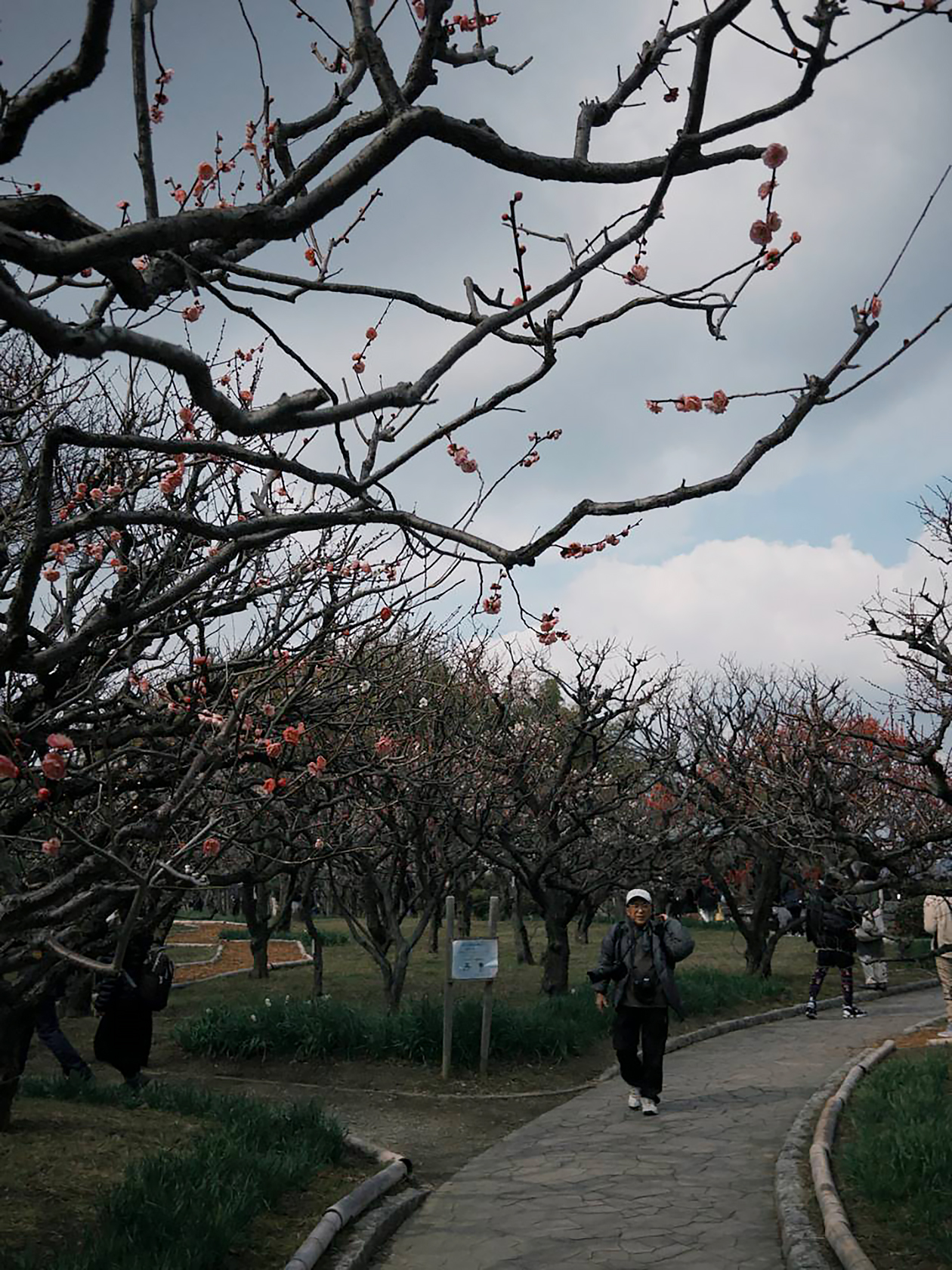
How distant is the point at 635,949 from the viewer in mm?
9922

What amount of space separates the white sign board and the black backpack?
308 cm

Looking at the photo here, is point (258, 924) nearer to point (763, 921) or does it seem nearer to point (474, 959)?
point (763, 921)

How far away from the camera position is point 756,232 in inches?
179

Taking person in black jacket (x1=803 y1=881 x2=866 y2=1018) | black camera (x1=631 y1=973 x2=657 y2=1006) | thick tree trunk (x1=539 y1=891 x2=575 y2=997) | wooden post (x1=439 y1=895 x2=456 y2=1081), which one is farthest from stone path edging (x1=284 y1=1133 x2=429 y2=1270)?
person in black jacket (x1=803 y1=881 x2=866 y2=1018)

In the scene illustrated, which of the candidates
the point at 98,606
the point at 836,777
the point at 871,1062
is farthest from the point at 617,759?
the point at 98,606

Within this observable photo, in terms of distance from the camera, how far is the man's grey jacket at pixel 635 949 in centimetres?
988

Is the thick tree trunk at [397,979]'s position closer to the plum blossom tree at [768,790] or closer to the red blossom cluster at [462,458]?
the plum blossom tree at [768,790]

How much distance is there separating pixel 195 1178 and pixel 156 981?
11.7ft

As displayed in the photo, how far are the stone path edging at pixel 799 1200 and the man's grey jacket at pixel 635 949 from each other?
140 centimetres

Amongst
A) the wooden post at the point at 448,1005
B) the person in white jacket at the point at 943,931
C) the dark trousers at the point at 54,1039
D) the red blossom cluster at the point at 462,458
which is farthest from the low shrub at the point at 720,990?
the red blossom cluster at the point at 462,458

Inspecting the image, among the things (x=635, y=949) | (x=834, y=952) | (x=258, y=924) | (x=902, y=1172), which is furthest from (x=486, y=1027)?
(x=258, y=924)

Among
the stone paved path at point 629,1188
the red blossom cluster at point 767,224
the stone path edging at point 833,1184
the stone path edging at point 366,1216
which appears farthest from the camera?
the stone paved path at point 629,1188

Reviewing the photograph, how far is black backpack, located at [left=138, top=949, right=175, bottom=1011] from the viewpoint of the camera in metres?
9.96

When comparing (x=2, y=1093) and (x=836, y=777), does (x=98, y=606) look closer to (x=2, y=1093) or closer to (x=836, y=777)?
(x=2, y=1093)
